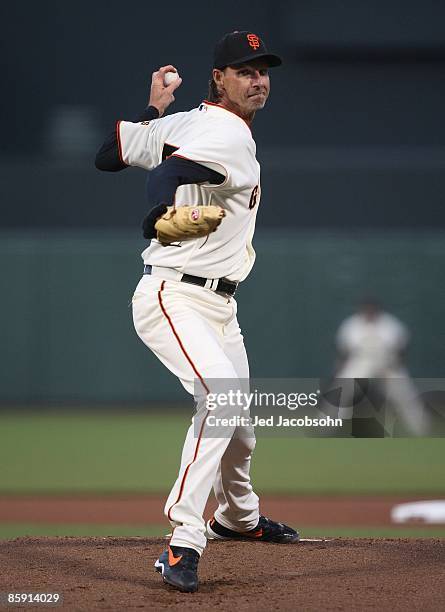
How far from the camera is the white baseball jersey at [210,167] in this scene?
3.33 m

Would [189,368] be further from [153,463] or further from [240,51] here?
[153,463]

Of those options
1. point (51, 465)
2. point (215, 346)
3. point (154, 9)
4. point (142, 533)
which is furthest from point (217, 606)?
point (154, 9)

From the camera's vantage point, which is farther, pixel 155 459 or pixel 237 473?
pixel 155 459

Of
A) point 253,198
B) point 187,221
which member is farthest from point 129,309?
point 187,221

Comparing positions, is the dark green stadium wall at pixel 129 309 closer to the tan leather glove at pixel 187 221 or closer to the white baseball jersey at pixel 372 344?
the white baseball jersey at pixel 372 344

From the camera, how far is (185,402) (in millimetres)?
11148

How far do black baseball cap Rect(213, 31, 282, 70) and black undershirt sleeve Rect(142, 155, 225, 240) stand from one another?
1.51 feet

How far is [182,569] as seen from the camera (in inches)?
129

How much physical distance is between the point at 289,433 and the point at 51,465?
3.10 meters

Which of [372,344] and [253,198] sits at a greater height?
[253,198]

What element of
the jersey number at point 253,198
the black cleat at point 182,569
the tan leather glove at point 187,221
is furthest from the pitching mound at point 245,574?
the jersey number at point 253,198

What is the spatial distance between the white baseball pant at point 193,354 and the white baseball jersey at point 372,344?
20.9 feet

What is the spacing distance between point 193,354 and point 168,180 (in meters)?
0.60

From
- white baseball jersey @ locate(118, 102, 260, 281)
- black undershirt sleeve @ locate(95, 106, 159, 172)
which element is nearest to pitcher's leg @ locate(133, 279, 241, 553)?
white baseball jersey @ locate(118, 102, 260, 281)
